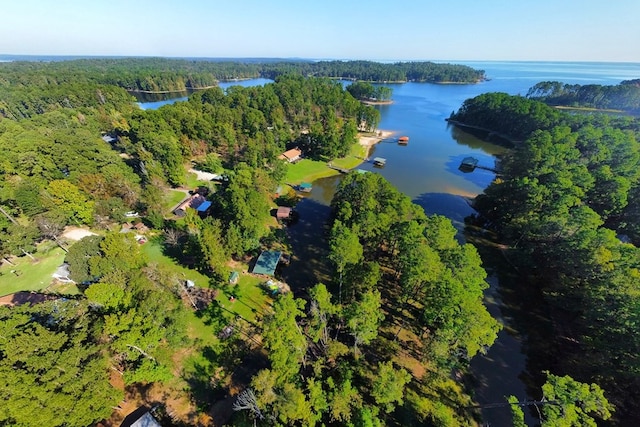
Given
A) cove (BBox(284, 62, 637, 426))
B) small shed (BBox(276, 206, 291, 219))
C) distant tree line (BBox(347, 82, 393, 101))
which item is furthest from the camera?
distant tree line (BBox(347, 82, 393, 101))

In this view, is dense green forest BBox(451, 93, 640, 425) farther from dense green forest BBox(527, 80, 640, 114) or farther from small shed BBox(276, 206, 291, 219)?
dense green forest BBox(527, 80, 640, 114)

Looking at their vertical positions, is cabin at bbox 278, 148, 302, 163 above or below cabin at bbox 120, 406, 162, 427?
above

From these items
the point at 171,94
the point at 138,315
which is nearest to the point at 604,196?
the point at 138,315

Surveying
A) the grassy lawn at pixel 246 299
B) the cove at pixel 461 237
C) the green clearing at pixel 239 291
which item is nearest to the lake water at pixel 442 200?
the cove at pixel 461 237

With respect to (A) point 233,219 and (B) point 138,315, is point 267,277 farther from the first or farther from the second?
(B) point 138,315

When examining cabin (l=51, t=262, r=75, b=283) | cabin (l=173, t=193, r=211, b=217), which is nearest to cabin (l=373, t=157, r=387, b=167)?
cabin (l=173, t=193, r=211, b=217)
